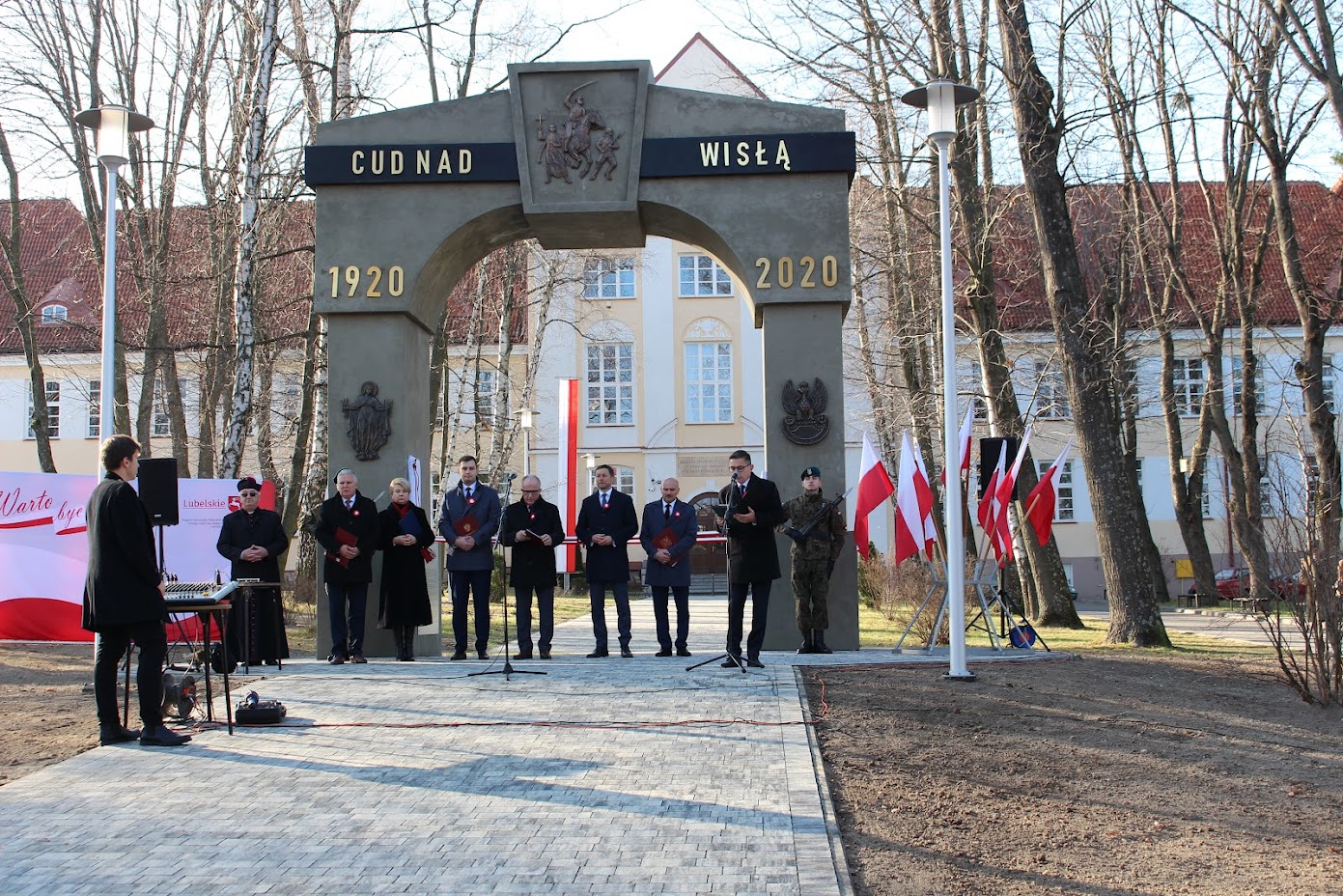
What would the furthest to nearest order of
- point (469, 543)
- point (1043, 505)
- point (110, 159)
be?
point (1043, 505)
point (469, 543)
point (110, 159)

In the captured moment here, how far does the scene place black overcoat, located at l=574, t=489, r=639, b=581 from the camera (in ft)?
44.1

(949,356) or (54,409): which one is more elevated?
(54,409)

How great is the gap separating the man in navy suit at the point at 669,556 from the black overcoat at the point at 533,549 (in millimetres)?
989

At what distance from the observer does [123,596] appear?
26.7 ft

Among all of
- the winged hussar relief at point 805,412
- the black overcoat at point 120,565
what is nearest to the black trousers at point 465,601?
the winged hussar relief at point 805,412

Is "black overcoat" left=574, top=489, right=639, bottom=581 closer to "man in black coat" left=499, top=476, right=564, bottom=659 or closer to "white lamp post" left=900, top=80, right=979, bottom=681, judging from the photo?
"man in black coat" left=499, top=476, right=564, bottom=659

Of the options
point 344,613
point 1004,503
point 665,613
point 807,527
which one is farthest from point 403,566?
point 1004,503

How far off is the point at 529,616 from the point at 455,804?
6.69m

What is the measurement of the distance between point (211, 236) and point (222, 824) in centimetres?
2100

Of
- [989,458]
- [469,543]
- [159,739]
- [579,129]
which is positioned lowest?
[159,739]

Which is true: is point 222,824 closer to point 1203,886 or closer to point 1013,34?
point 1203,886

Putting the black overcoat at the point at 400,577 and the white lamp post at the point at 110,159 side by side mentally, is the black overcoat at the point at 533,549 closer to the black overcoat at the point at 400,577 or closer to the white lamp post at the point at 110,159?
the black overcoat at the point at 400,577

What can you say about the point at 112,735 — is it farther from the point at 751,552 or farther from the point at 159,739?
the point at 751,552

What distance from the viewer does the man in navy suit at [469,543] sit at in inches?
515
